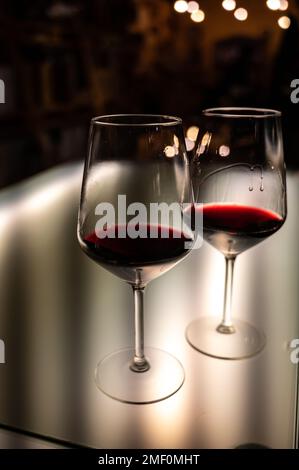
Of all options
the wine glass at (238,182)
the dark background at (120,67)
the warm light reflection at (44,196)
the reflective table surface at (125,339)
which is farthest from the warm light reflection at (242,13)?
the wine glass at (238,182)

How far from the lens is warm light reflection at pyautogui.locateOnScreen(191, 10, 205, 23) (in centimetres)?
404

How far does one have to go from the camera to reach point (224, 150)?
21.0 inches

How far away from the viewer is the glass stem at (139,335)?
49 cm

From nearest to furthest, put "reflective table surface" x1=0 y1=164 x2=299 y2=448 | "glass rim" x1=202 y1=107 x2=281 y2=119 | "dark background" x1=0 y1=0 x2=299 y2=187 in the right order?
1. "reflective table surface" x1=0 y1=164 x2=299 y2=448
2. "glass rim" x1=202 y1=107 x2=281 y2=119
3. "dark background" x1=0 y1=0 x2=299 y2=187

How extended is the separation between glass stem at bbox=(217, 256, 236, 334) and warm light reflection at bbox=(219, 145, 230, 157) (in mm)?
123

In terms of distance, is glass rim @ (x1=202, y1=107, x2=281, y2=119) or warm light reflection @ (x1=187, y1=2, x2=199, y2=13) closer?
glass rim @ (x1=202, y1=107, x2=281, y2=119)

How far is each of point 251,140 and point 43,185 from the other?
0.55 m

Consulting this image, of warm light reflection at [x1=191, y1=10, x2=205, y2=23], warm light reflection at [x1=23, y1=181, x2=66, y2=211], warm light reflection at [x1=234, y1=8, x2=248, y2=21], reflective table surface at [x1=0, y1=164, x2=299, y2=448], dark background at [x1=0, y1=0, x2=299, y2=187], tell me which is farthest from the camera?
warm light reflection at [x1=191, y1=10, x2=205, y2=23]

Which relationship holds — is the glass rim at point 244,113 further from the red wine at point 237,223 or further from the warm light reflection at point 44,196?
the warm light reflection at point 44,196

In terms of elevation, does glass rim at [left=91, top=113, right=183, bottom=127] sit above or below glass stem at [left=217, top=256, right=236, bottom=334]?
above

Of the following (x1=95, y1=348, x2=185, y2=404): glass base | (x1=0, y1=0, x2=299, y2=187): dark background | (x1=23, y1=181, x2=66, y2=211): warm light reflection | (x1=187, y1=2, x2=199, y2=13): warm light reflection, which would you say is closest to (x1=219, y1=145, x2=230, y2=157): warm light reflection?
(x1=95, y1=348, x2=185, y2=404): glass base

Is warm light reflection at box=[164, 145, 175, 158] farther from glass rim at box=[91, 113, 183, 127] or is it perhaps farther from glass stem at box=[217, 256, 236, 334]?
glass stem at box=[217, 256, 236, 334]

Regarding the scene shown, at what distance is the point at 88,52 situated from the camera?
Answer: 8.27 feet

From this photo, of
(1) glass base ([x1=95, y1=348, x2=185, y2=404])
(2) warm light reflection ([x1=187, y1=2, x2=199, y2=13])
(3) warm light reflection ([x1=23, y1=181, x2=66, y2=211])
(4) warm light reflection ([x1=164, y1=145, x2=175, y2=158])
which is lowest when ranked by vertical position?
(1) glass base ([x1=95, y1=348, x2=185, y2=404])
